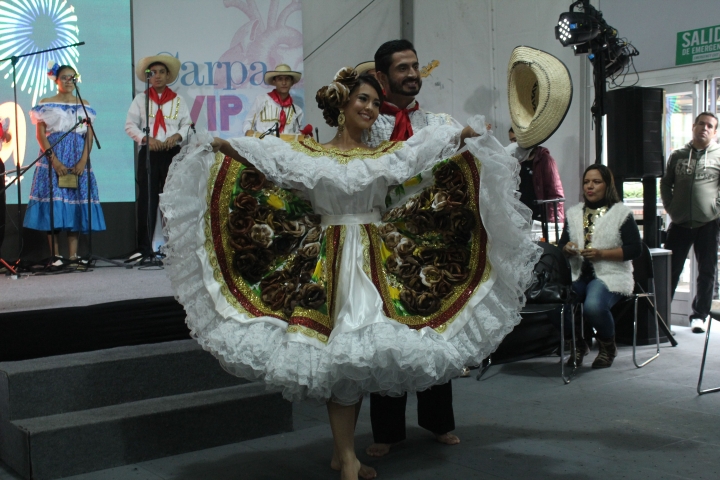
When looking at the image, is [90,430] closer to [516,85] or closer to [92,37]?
[516,85]

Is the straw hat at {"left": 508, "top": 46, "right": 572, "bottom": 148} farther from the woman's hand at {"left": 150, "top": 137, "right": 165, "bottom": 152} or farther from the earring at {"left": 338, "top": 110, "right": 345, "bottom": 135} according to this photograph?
the woman's hand at {"left": 150, "top": 137, "right": 165, "bottom": 152}

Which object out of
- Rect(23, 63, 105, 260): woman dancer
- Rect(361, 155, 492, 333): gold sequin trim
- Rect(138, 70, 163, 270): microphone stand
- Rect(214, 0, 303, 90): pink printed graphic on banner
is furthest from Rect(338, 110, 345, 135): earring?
Rect(214, 0, 303, 90): pink printed graphic on banner

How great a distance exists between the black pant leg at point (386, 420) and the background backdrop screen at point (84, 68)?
4.70 meters

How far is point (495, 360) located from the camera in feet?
17.1

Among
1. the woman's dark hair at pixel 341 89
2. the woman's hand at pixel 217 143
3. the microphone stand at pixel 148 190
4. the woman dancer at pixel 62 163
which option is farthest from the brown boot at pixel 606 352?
the woman dancer at pixel 62 163

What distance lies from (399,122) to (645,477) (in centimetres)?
175

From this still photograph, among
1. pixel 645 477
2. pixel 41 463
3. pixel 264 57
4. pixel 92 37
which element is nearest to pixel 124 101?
pixel 92 37

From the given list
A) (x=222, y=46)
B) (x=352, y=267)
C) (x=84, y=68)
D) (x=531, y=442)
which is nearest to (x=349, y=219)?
(x=352, y=267)

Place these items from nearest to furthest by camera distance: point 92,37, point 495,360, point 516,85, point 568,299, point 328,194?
point 328,194
point 516,85
point 568,299
point 495,360
point 92,37

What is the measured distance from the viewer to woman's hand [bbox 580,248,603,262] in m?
4.98

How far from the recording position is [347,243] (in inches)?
111

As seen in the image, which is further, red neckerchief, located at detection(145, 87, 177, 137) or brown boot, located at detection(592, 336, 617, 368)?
red neckerchief, located at detection(145, 87, 177, 137)

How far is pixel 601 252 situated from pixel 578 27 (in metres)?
2.23

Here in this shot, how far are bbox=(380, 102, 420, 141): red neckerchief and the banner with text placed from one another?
4742mm
